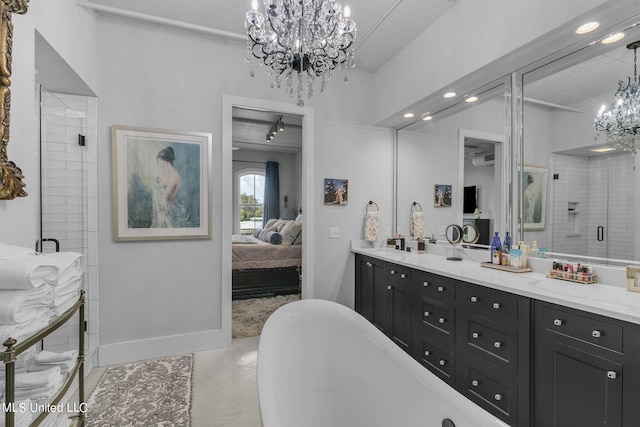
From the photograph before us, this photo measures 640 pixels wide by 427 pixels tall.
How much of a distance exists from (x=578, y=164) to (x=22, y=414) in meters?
2.93

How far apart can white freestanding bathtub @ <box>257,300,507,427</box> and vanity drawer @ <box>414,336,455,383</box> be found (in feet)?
2.46

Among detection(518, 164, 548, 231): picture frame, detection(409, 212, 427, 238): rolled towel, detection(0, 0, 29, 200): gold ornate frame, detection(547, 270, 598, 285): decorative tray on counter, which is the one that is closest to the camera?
detection(0, 0, 29, 200): gold ornate frame

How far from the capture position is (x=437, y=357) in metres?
2.22

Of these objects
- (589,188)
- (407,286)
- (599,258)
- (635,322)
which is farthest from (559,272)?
(407,286)

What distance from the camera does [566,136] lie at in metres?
1.96

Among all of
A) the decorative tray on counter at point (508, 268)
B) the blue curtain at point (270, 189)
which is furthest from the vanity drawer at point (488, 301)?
the blue curtain at point (270, 189)

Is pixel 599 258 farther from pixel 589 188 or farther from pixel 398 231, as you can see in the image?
pixel 398 231

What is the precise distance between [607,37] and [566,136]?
555 millimetres

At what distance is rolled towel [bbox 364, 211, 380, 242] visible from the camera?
3439mm

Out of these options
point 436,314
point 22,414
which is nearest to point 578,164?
point 436,314

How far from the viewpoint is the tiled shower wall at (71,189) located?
2.27 m

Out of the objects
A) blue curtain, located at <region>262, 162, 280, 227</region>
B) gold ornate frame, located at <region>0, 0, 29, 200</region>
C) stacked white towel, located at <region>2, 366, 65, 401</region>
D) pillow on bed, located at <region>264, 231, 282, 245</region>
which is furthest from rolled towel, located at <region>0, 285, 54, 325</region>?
blue curtain, located at <region>262, 162, 280, 227</region>

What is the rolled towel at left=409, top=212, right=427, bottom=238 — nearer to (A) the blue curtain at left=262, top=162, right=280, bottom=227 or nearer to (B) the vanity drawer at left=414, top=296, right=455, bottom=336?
(B) the vanity drawer at left=414, top=296, right=455, bottom=336

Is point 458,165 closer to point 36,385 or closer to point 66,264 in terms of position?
point 66,264
